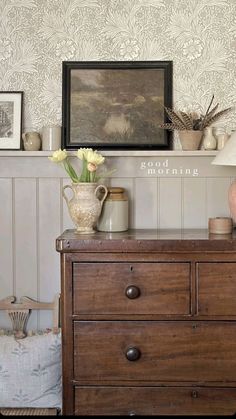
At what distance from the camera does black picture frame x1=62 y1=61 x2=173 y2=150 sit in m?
2.90

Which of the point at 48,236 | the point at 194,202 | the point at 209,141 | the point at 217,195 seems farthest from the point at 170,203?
the point at 48,236

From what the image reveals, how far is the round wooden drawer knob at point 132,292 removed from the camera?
7.96 ft

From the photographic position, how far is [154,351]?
2.45 meters

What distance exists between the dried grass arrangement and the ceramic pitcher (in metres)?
0.49

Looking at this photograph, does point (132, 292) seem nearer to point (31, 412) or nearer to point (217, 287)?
point (217, 287)

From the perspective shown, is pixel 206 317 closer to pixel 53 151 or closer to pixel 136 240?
pixel 136 240

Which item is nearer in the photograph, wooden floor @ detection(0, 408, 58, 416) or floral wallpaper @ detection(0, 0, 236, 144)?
wooden floor @ detection(0, 408, 58, 416)

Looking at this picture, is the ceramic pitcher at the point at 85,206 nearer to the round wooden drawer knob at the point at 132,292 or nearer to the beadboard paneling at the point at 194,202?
the round wooden drawer knob at the point at 132,292

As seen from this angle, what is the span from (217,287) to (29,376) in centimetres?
87

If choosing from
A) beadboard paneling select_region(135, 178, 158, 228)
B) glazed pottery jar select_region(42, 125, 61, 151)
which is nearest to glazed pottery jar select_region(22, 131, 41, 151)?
glazed pottery jar select_region(42, 125, 61, 151)

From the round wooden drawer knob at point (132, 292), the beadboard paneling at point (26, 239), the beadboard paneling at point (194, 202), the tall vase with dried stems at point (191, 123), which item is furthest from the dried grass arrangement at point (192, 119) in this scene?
the round wooden drawer knob at point (132, 292)

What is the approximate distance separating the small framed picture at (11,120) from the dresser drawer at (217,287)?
108cm

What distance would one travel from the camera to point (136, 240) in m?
2.42

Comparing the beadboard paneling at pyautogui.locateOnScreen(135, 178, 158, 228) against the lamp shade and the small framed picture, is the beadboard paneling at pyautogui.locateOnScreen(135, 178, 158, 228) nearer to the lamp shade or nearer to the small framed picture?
the lamp shade
